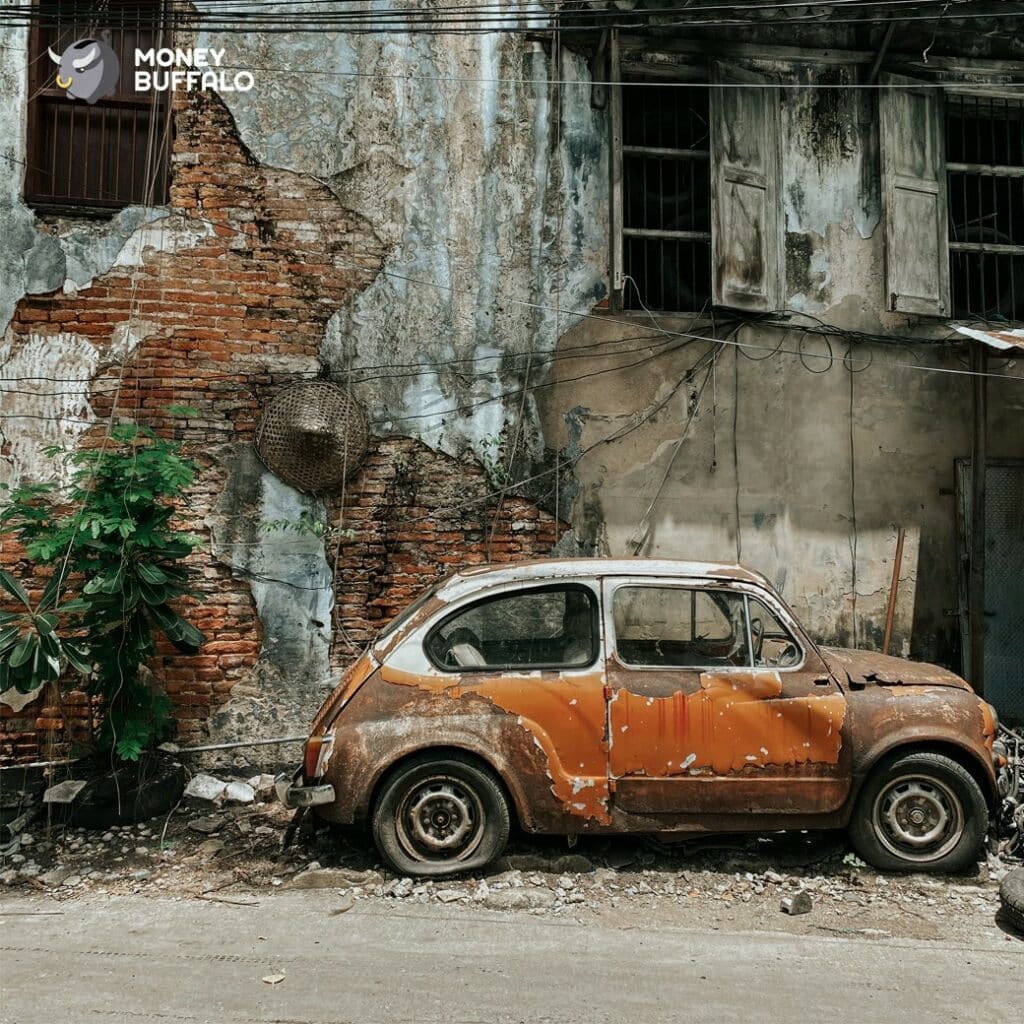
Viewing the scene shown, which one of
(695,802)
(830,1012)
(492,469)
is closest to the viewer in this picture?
(830,1012)

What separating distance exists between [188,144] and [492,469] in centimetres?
344

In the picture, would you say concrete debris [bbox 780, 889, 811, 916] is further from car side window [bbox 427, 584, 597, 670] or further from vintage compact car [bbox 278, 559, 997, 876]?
car side window [bbox 427, 584, 597, 670]

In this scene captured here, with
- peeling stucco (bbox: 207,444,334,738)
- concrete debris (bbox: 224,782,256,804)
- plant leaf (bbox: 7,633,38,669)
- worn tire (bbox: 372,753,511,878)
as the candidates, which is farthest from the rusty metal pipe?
plant leaf (bbox: 7,633,38,669)

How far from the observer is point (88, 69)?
24.8 feet

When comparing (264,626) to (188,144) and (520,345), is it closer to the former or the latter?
(520,345)

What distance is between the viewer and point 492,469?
25.0 ft

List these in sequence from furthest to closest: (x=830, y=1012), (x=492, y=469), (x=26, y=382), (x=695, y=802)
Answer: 1. (x=492, y=469)
2. (x=26, y=382)
3. (x=695, y=802)
4. (x=830, y=1012)

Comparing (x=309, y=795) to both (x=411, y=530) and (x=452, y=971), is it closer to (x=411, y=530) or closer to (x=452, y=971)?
(x=452, y=971)

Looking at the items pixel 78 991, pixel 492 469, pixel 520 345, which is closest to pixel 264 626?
pixel 492 469

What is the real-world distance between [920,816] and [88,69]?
791 cm

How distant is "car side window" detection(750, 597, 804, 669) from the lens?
5.19 metres

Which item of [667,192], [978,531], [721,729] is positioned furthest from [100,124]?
[978,531]

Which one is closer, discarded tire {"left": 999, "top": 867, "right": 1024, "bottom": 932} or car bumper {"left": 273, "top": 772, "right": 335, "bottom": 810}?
discarded tire {"left": 999, "top": 867, "right": 1024, "bottom": 932}

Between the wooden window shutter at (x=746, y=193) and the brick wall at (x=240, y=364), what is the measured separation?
2.53 m
